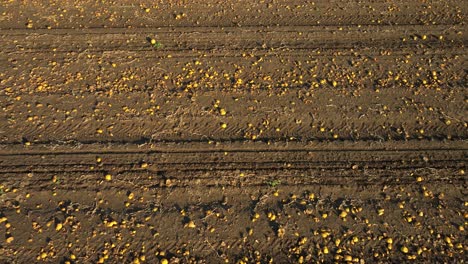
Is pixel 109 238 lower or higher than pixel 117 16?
lower

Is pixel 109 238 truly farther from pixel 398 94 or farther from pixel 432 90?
pixel 432 90

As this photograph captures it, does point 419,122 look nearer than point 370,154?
No

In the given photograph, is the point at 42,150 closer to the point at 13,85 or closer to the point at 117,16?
the point at 13,85

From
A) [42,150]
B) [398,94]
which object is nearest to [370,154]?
[398,94]

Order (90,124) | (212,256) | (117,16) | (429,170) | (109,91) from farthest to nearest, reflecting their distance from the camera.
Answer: (117,16), (109,91), (90,124), (429,170), (212,256)

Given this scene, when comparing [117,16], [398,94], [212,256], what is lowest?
[212,256]

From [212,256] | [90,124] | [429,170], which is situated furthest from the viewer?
[90,124]
